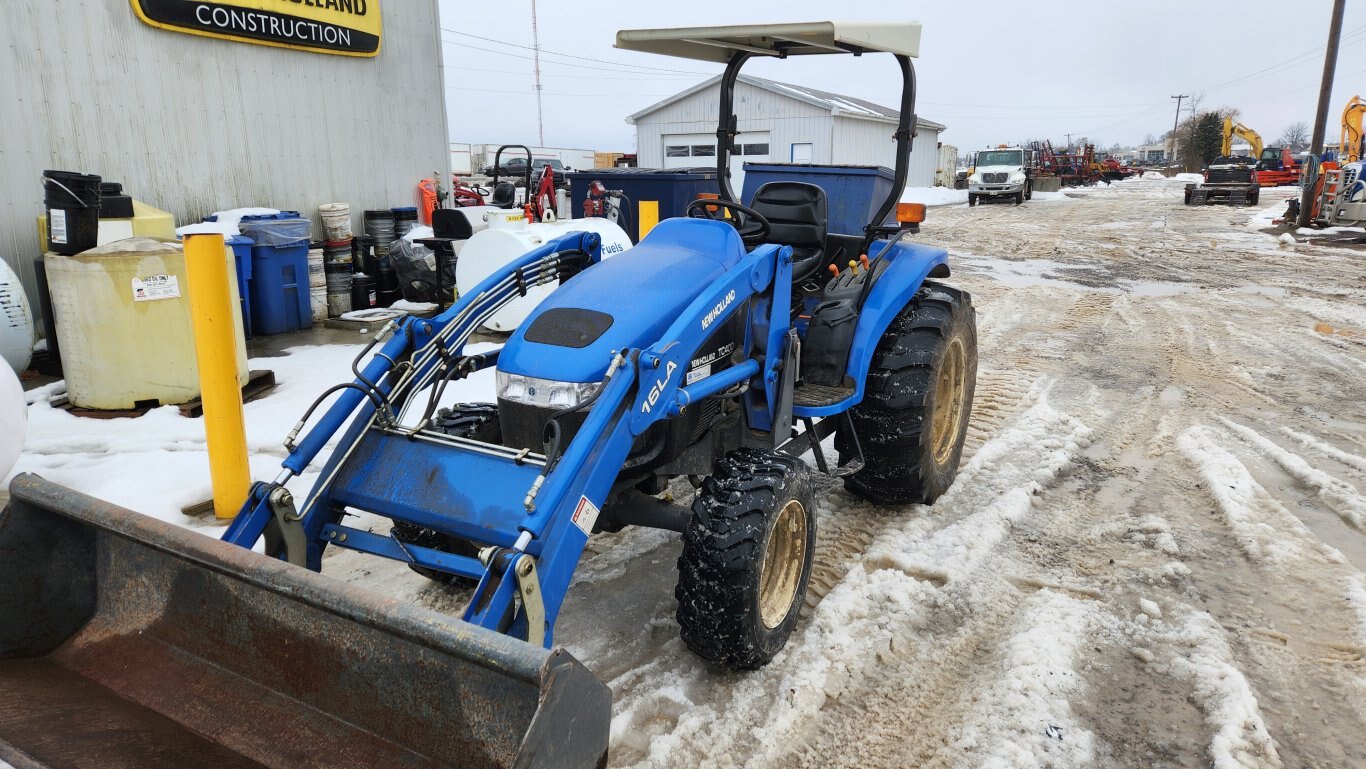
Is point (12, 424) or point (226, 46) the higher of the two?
point (226, 46)

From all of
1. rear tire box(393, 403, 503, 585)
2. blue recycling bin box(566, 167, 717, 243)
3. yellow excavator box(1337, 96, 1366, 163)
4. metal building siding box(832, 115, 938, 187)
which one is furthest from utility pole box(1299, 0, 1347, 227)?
rear tire box(393, 403, 503, 585)

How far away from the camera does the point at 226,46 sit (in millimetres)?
8414

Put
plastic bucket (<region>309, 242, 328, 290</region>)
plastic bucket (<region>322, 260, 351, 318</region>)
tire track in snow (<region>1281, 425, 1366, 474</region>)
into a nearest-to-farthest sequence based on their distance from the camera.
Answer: tire track in snow (<region>1281, 425, 1366, 474</region>) < plastic bucket (<region>309, 242, 328, 290</region>) < plastic bucket (<region>322, 260, 351, 318</region>)

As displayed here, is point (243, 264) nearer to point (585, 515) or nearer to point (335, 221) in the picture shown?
point (335, 221)

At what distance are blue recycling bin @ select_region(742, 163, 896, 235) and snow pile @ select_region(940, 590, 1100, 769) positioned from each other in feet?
7.01

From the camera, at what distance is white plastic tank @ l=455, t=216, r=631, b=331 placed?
7.50 metres

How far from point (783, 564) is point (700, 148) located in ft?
88.3

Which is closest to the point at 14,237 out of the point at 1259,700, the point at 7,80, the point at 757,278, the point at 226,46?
the point at 7,80

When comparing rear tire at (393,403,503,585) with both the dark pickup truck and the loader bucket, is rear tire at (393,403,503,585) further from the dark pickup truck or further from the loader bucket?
the dark pickup truck

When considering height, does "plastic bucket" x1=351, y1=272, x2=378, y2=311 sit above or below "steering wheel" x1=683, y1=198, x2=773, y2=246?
below

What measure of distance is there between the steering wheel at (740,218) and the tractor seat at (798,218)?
0.07 metres

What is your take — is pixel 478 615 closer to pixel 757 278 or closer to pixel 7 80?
pixel 757 278

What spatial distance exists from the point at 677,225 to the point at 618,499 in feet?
3.79

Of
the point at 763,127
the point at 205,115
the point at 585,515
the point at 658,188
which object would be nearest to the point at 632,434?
the point at 585,515
